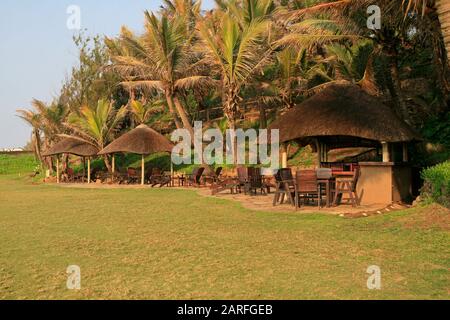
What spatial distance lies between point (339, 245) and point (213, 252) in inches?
70.7

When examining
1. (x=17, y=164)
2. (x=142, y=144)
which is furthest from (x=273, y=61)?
(x=17, y=164)

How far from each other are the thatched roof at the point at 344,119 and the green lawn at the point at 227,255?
2.92 meters

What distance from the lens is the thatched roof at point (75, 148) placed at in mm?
25156

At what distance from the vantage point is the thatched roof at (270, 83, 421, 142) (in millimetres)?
10977

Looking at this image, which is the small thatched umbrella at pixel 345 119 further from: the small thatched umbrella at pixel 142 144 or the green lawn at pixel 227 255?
the small thatched umbrella at pixel 142 144

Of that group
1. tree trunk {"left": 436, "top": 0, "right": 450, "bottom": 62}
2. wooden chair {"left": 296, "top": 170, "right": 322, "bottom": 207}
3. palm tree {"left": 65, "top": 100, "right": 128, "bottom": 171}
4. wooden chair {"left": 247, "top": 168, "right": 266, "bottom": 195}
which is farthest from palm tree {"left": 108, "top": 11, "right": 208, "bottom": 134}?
tree trunk {"left": 436, "top": 0, "right": 450, "bottom": 62}

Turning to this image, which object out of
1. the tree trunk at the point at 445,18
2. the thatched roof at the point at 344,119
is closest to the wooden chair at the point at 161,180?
the thatched roof at the point at 344,119

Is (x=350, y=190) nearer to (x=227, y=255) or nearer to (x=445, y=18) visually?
(x=445, y=18)

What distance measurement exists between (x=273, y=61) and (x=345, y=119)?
1115cm

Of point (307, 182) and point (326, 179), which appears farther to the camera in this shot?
point (326, 179)

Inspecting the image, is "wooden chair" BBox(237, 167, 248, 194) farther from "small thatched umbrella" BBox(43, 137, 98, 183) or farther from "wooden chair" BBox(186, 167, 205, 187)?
"small thatched umbrella" BBox(43, 137, 98, 183)

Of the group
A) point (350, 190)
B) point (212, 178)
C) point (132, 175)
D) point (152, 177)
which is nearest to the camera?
point (350, 190)

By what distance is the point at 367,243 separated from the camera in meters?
6.34

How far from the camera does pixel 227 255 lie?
5.76m
